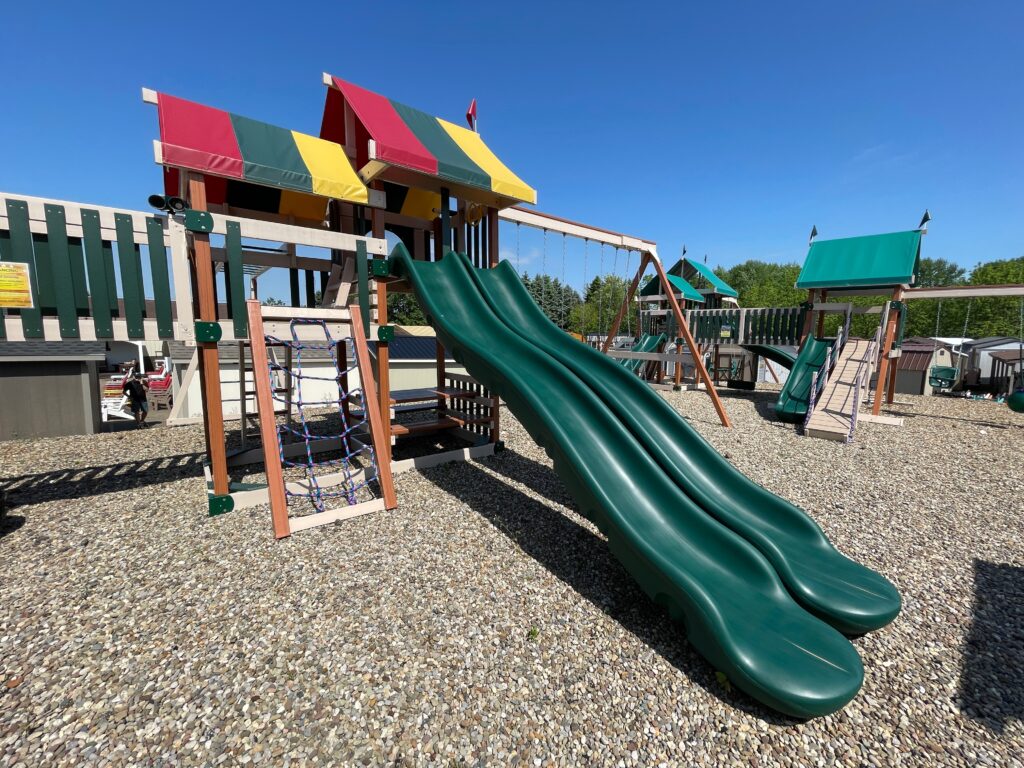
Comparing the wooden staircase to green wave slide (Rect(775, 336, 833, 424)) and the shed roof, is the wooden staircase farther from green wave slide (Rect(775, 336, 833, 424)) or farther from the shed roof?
the shed roof

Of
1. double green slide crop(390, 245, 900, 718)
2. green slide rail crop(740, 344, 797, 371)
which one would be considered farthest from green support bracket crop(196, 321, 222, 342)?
green slide rail crop(740, 344, 797, 371)

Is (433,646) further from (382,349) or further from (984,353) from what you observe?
(984,353)

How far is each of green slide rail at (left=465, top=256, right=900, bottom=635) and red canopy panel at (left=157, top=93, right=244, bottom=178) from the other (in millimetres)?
3174

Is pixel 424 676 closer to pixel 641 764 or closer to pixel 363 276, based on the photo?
pixel 641 764

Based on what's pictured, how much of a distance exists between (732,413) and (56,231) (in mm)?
12244

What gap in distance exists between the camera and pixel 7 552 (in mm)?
3732

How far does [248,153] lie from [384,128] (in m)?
1.91

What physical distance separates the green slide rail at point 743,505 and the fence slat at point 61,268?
4078 millimetres

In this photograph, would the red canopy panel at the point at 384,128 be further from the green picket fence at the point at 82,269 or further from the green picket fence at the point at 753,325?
the green picket fence at the point at 753,325

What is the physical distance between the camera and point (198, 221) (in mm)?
4164

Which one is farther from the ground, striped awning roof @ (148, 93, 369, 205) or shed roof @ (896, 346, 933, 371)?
striped awning roof @ (148, 93, 369, 205)

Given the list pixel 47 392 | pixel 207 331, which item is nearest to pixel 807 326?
pixel 207 331

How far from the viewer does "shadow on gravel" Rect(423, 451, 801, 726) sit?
8.57 feet

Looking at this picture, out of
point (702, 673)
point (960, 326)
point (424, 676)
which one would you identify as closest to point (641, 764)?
point (702, 673)
